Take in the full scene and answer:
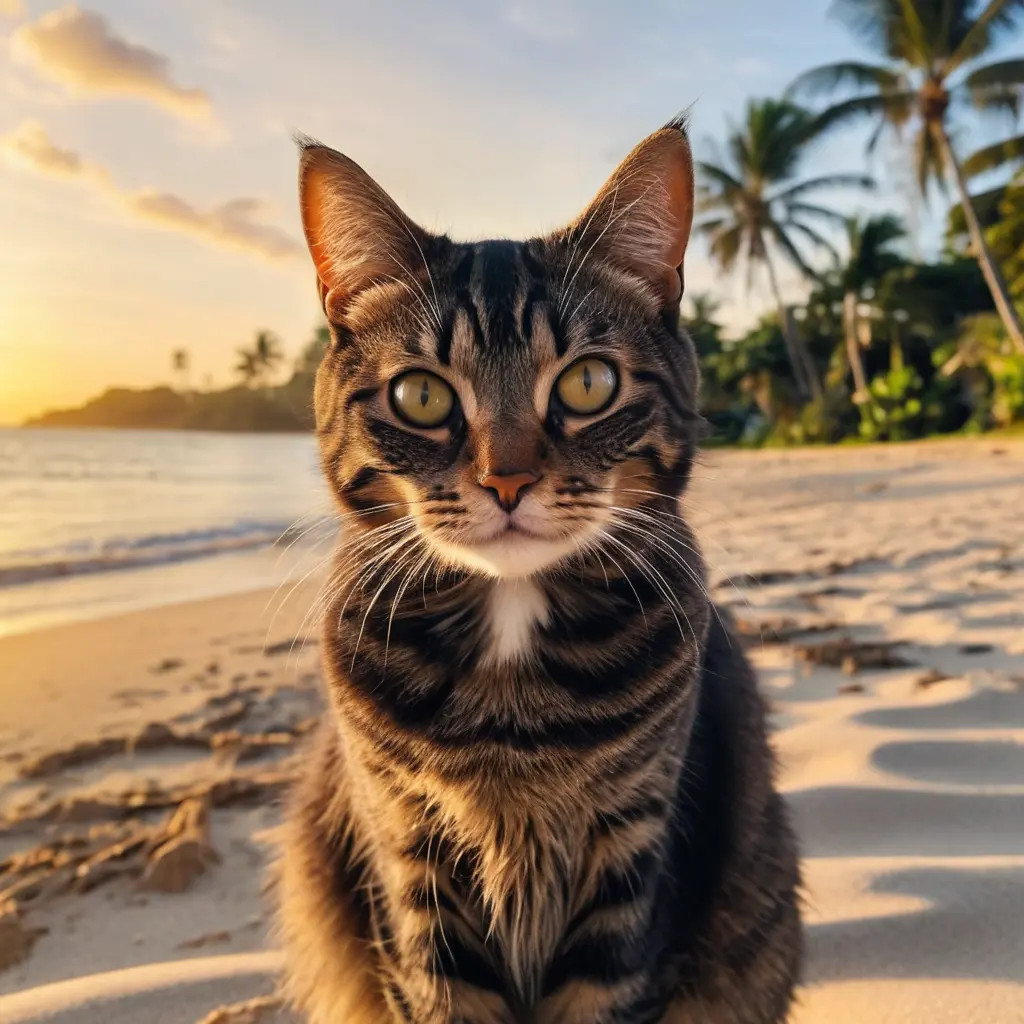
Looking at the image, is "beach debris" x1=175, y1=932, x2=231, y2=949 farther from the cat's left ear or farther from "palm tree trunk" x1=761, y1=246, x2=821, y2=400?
"palm tree trunk" x1=761, y1=246, x2=821, y2=400

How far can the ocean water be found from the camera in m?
4.63

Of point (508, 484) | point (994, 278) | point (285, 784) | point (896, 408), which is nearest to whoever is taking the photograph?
point (508, 484)

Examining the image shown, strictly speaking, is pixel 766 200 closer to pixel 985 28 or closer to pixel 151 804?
pixel 985 28

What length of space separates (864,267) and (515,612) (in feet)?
77.8

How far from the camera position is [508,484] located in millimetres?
1242

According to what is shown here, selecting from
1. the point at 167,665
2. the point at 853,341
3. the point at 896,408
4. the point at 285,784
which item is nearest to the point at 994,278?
the point at 896,408

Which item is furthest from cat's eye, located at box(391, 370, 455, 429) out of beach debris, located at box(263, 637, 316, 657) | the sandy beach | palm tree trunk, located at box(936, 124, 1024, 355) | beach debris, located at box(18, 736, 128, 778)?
palm tree trunk, located at box(936, 124, 1024, 355)

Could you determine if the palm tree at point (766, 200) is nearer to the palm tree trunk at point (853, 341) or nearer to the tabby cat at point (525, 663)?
the palm tree trunk at point (853, 341)

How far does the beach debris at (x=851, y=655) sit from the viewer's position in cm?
275

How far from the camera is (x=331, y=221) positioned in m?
1.51

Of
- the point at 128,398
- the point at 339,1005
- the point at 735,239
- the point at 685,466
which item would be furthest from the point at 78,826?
the point at 128,398

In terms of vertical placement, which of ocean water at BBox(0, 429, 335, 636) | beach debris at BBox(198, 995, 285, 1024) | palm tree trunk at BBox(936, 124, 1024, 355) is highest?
palm tree trunk at BBox(936, 124, 1024, 355)

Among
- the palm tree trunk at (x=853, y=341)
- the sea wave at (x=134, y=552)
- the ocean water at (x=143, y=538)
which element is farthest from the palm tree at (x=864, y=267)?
the sea wave at (x=134, y=552)

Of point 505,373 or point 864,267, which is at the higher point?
point 864,267
